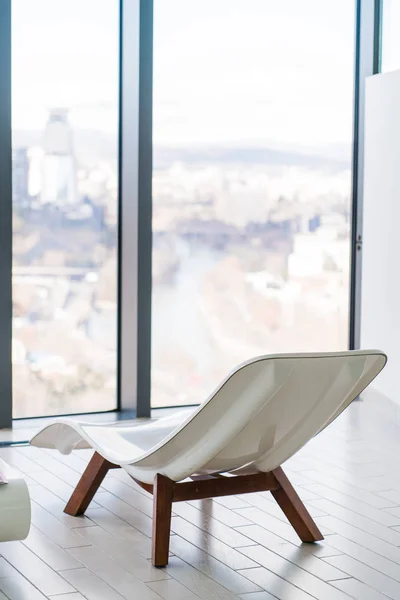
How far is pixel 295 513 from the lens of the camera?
3223 mm

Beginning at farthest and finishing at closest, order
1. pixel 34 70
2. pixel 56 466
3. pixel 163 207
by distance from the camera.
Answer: pixel 163 207, pixel 34 70, pixel 56 466

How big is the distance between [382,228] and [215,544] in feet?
8.90

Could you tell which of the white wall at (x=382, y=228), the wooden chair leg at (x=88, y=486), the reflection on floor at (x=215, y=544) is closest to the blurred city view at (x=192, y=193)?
the white wall at (x=382, y=228)

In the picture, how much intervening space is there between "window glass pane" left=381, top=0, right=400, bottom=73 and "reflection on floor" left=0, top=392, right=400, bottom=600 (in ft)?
8.73

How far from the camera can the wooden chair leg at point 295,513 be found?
127 inches

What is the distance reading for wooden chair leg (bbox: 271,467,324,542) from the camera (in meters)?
3.21

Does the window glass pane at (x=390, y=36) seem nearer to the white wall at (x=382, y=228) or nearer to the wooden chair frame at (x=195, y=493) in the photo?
the white wall at (x=382, y=228)

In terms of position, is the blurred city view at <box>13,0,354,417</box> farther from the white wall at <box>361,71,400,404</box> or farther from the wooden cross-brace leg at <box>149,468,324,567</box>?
the wooden cross-brace leg at <box>149,468,324,567</box>

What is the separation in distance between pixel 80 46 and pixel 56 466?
7.90 ft

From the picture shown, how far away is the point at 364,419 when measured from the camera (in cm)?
541

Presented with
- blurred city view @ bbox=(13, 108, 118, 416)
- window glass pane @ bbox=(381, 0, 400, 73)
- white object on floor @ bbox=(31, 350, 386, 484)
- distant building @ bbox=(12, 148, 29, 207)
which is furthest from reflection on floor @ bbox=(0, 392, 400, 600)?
window glass pane @ bbox=(381, 0, 400, 73)

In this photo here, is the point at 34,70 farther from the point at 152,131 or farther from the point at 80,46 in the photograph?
the point at 152,131

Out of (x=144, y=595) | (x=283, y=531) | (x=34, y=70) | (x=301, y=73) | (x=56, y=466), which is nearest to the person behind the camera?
(x=144, y=595)

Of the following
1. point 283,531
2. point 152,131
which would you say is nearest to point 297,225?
point 152,131
